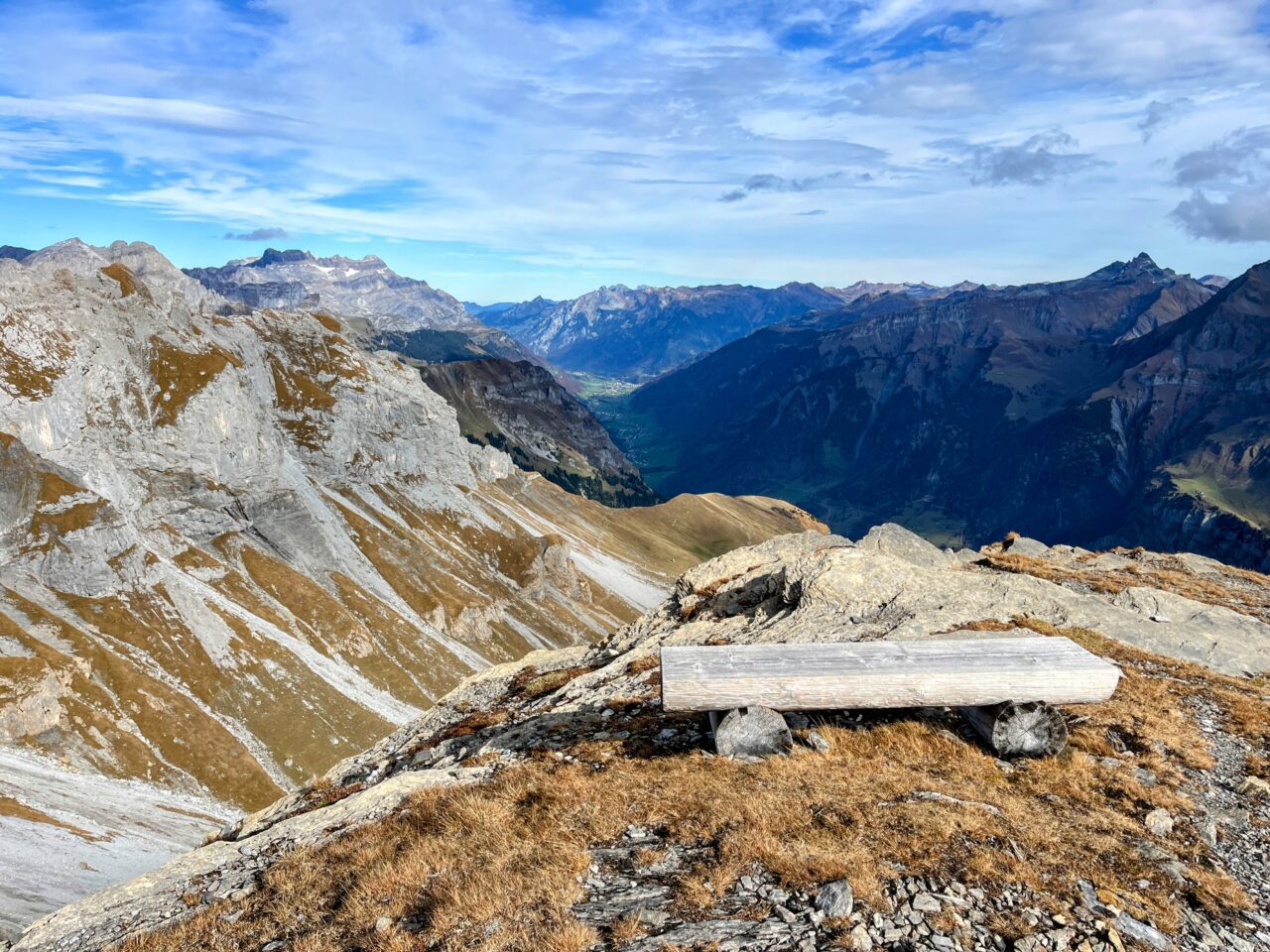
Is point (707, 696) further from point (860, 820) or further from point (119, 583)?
point (119, 583)

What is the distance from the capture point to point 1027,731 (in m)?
13.9

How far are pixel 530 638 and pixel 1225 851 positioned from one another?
196m

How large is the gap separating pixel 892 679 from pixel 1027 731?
2.77m

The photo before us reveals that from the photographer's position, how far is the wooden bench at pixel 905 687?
13.9m

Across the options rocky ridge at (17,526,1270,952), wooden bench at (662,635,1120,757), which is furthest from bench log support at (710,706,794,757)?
rocky ridge at (17,526,1270,952)

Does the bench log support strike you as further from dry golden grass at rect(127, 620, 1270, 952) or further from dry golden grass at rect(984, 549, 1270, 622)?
dry golden grass at rect(984, 549, 1270, 622)

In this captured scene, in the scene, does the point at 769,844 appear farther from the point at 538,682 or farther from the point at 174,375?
the point at 174,375

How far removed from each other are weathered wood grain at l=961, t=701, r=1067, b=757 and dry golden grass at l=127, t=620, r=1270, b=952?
0.33 metres

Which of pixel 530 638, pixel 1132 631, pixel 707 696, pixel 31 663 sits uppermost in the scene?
pixel 707 696

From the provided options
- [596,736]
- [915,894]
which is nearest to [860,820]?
[915,894]

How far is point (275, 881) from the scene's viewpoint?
11.9 m

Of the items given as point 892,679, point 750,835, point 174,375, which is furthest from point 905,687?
point 174,375

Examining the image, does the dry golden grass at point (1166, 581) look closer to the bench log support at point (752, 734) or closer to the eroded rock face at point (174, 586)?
the bench log support at point (752, 734)

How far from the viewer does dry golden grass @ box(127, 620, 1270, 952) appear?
965 cm
